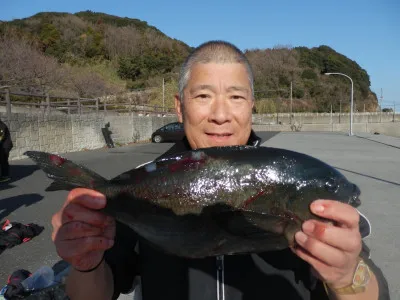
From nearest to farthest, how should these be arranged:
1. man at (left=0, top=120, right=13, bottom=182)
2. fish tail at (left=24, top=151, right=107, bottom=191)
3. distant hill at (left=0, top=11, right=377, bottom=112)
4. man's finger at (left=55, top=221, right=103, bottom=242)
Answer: man's finger at (left=55, top=221, right=103, bottom=242) < fish tail at (left=24, top=151, right=107, bottom=191) < man at (left=0, top=120, right=13, bottom=182) < distant hill at (left=0, top=11, right=377, bottom=112)

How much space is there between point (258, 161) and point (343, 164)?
1176 centimetres

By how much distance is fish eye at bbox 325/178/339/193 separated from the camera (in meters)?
1.55

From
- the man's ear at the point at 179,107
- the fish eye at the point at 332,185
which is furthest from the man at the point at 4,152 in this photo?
the fish eye at the point at 332,185

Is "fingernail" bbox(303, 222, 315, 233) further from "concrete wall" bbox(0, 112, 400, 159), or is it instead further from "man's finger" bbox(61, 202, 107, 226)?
"concrete wall" bbox(0, 112, 400, 159)

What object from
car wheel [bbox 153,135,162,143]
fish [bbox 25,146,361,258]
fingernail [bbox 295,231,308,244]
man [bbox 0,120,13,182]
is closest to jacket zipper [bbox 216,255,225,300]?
fish [bbox 25,146,361,258]

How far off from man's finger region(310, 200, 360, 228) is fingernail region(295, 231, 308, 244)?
0.34ft

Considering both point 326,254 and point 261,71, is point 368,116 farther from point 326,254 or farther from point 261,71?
point 326,254

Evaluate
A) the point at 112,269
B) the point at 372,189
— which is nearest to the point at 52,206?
the point at 112,269

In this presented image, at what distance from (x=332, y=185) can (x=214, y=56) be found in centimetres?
87

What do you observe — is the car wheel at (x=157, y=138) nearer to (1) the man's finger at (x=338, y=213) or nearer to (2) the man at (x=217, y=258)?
(2) the man at (x=217, y=258)

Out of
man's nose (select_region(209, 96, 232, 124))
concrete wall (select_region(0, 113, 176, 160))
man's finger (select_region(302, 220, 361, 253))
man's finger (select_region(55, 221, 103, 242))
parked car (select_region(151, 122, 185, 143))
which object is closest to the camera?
man's finger (select_region(302, 220, 361, 253))

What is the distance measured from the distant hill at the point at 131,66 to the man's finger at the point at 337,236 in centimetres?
3836

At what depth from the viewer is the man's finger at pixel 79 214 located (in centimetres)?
147

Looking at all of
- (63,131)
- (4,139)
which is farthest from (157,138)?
(4,139)
